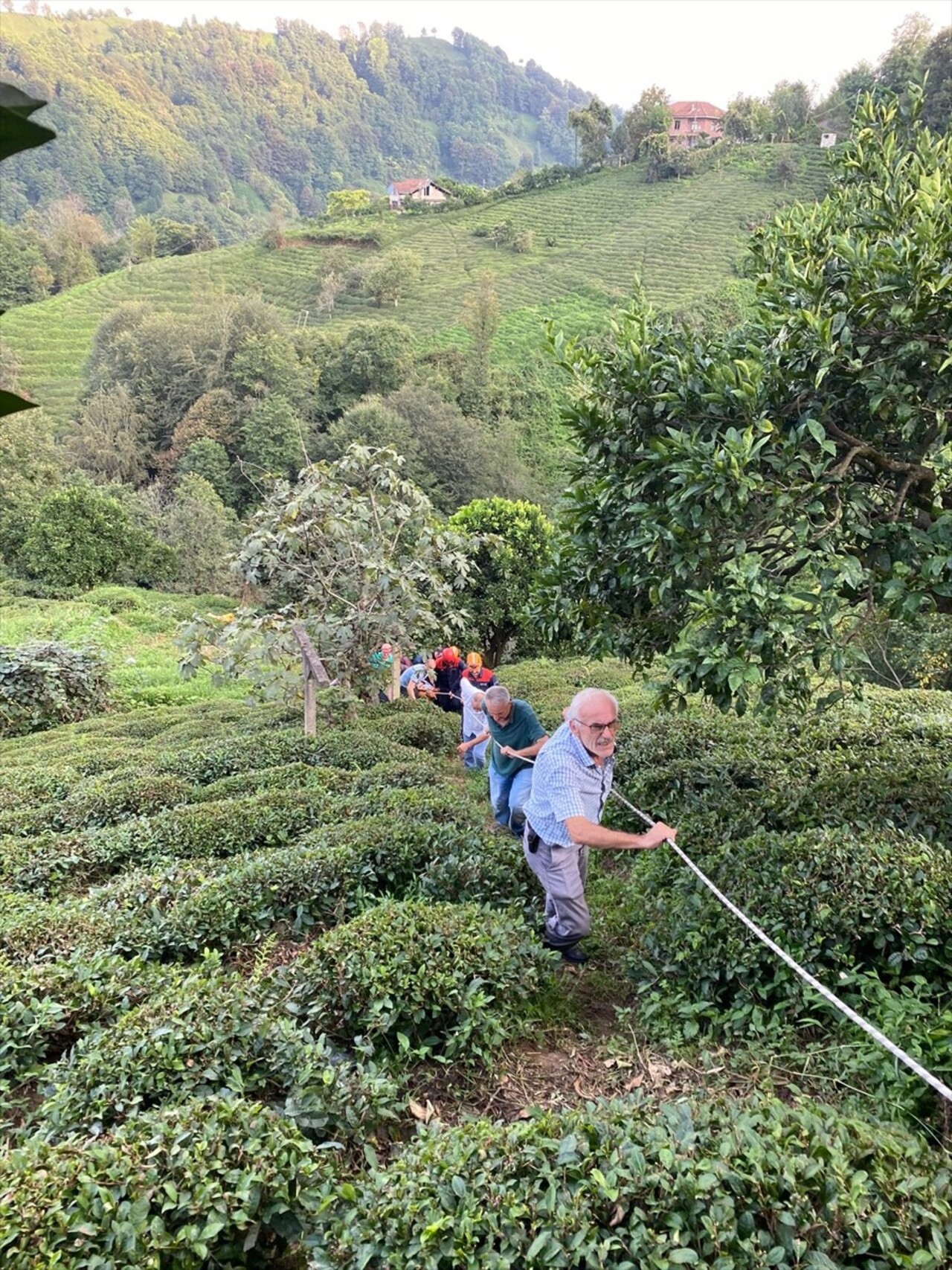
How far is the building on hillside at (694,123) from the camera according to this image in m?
66.8

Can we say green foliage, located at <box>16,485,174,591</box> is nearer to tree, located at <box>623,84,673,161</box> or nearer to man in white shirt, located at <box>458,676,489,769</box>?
man in white shirt, located at <box>458,676,489,769</box>

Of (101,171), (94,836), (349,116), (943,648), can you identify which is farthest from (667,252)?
(349,116)

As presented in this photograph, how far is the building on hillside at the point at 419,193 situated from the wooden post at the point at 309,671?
70.4m

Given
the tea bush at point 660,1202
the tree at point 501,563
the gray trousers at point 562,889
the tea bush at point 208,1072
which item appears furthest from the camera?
the tree at point 501,563

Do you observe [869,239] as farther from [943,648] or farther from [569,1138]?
[943,648]

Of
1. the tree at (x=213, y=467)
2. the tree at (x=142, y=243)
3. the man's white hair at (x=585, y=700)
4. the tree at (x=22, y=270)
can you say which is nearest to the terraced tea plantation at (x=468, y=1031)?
the man's white hair at (x=585, y=700)

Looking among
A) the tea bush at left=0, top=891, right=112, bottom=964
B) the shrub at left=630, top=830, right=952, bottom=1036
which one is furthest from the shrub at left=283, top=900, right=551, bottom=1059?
the tea bush at left=0, top=891, right=112, bottom=964

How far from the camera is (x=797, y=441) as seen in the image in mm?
4027

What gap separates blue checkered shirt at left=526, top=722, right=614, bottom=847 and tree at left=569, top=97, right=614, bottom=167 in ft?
241

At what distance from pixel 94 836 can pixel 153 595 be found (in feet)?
61.8

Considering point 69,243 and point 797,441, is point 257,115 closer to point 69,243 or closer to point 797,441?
point 69,243

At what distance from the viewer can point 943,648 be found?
12.0m

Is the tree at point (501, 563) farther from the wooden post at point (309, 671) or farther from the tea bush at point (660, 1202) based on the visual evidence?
the tea bush at point (660, 1202)

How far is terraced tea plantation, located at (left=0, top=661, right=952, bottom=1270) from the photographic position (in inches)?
99.3
